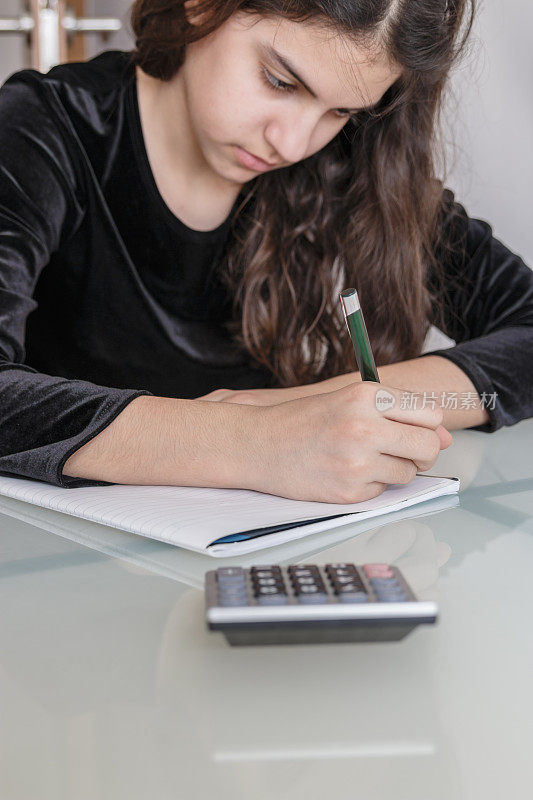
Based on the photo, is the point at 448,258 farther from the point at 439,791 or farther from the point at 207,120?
the point at 439,791

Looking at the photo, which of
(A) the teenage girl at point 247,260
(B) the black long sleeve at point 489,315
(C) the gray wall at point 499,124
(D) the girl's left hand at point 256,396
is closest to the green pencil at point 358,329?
(A) the teenage girl at point 247,260

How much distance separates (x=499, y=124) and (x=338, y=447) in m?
1.18

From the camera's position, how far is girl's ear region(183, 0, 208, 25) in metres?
0.92

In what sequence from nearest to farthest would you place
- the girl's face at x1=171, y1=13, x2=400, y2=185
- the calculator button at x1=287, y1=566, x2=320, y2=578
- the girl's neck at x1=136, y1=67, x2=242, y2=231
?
1. the calculator button at x1=287, y1=566, x2=320, y2=578
2. the girl's face at x1=171, y1=13, x2=400, y2=185
3. the girl's neck at x1=136, y1=67, x2=242, y2=231

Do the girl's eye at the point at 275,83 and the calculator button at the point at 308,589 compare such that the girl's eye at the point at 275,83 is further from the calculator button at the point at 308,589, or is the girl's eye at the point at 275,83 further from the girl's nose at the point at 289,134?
the calculator button at the point at 308,589

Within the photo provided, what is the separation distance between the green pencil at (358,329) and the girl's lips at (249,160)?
1.05 ft

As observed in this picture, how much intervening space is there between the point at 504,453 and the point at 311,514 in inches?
13.0

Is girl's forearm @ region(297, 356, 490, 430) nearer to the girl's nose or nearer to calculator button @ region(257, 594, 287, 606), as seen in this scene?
the girl's nose

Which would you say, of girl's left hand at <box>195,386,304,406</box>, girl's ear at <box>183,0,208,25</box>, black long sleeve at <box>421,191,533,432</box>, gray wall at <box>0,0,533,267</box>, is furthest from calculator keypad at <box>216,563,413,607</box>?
gray wall at <box>0,0,533,267</box>

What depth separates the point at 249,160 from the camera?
0.96m

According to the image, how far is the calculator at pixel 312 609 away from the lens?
38cm

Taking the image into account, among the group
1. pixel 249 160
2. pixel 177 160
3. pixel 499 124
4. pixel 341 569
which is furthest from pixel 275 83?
pixel 499 124

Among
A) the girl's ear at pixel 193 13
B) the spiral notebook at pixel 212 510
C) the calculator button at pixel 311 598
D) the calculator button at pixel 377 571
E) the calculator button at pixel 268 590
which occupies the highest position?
the girl's ear at pixel 193 13

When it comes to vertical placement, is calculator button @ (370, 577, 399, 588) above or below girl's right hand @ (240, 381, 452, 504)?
above
